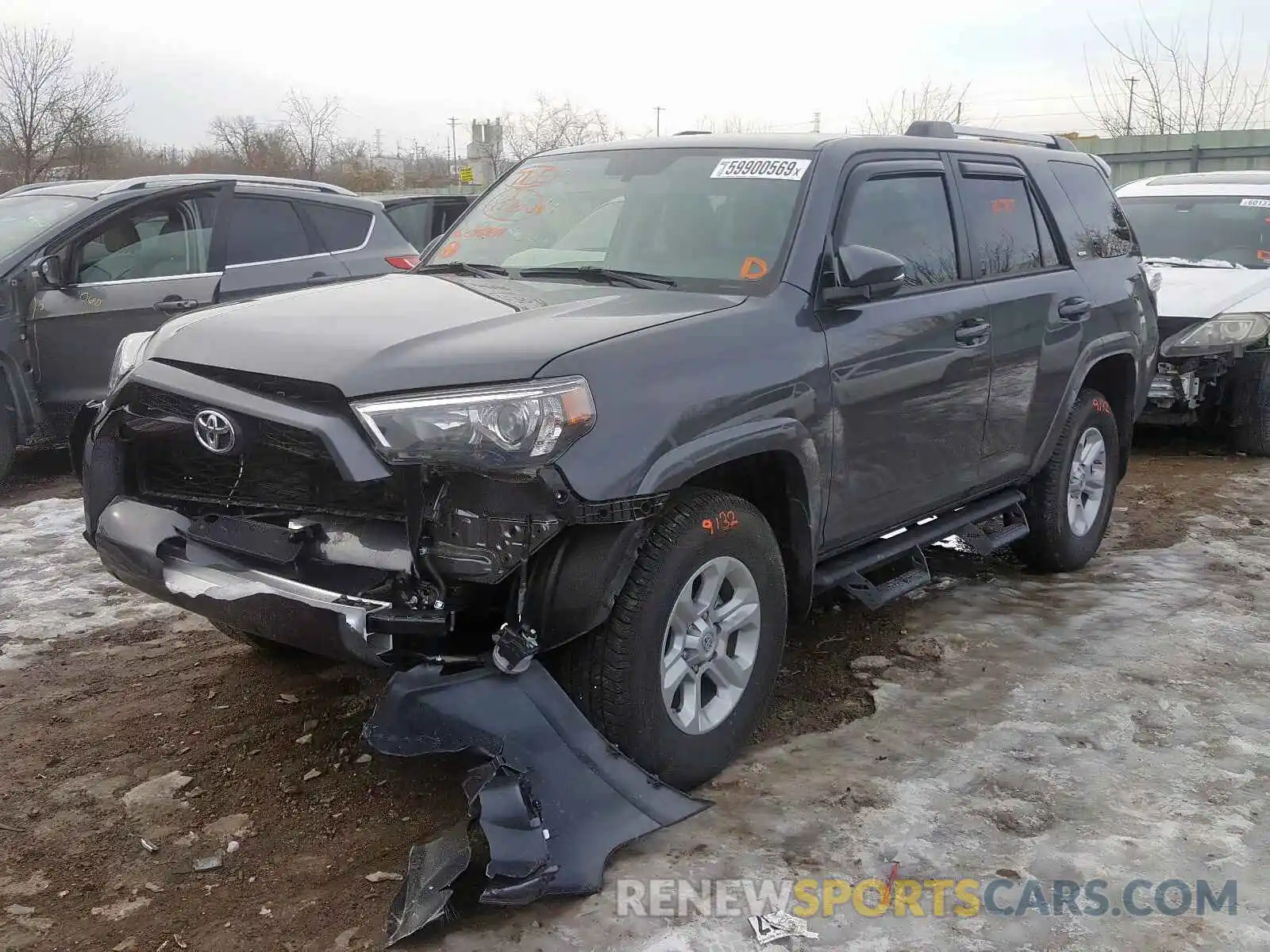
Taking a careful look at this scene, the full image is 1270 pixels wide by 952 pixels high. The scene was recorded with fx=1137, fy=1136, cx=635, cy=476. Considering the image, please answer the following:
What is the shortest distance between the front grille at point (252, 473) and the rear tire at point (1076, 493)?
3363 mm

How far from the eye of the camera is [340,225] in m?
7.92

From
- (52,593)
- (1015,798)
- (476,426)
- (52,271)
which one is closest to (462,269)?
(476,426)

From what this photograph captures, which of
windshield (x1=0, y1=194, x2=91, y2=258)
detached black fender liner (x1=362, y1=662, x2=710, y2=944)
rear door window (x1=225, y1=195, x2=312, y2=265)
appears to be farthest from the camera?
rear door window (x1=225, y1=195, x2=312, y2=265)

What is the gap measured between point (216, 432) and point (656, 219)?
1.70m

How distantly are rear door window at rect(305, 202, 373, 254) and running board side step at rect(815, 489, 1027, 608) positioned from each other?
493 centimetres

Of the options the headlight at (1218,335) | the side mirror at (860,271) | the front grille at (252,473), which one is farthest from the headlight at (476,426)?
the headlight at (1218,335)

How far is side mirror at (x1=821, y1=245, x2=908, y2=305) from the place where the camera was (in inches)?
140

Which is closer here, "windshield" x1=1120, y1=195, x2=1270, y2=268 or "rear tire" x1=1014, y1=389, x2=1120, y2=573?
"rear tire" x1=1014, y1=389, x2=1120, y2=573

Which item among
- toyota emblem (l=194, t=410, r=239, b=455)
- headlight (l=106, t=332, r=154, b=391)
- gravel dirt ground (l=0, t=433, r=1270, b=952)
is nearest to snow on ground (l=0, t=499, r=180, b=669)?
gravel dirt ground (l=0, t=433, r=1270, b=952)

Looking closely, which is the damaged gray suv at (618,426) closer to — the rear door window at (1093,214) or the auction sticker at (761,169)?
the auction sticker at (761,169)

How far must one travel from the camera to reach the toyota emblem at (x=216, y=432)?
2.94 metres

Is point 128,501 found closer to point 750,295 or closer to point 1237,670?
point 750,295

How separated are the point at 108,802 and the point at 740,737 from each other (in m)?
1.84

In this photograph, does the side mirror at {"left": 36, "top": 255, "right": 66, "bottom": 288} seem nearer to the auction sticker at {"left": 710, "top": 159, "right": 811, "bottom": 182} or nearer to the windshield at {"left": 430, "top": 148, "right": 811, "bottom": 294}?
the windshield at {"left": 430, "top": 148, "right": 811, "bottom": 294}
